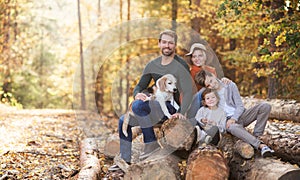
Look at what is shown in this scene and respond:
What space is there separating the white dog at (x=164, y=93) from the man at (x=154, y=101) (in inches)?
2.6

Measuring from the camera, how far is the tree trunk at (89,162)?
516 cm

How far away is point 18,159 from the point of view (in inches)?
257

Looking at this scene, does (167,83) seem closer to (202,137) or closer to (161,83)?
(161,83)

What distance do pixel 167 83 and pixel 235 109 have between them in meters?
1.04

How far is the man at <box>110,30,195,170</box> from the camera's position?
5242 mm

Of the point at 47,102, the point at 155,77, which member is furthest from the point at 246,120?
the point at 47,102

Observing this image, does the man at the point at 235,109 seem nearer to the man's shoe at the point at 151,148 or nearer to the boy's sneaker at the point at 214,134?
the boy's sneaker at the point at 214,134

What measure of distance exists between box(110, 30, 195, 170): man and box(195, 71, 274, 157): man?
0.27m

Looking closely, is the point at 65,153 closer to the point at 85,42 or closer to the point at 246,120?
the point at 246,120

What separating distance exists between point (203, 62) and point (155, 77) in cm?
78

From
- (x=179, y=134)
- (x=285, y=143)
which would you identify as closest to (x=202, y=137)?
(x=179, y=134)

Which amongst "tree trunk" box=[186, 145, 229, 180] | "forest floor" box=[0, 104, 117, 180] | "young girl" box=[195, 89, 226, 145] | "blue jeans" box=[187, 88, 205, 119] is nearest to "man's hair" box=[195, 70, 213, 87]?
"blue jeans" box=[187, 88, 205, 119]

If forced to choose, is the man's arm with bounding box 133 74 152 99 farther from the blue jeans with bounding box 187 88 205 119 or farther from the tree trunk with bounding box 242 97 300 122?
the tree trunk with bounding box 242 97 300 122

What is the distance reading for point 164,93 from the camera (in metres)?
5.34
